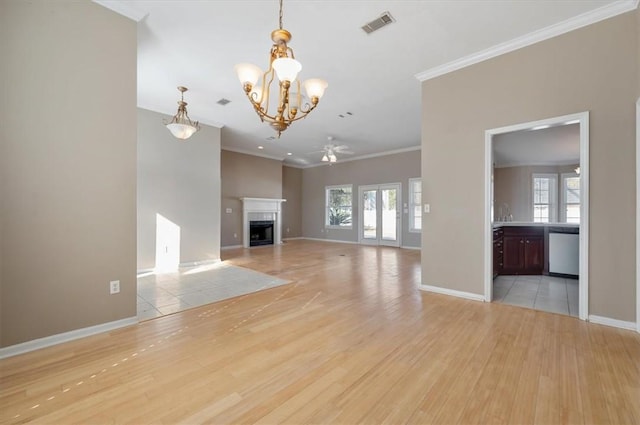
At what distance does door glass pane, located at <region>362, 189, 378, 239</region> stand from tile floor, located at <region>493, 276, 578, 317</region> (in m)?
4.98

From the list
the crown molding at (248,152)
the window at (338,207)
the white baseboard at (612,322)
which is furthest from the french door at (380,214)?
the white baseboard at (612,322)

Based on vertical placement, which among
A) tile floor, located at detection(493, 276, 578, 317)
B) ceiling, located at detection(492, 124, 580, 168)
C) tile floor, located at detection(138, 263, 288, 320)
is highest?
ceiling, located at detection(492, 124, 580, 168)

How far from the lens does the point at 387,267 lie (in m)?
5.67

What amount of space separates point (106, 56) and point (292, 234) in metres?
9.06

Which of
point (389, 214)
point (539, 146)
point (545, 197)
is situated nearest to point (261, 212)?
point (389, 214)

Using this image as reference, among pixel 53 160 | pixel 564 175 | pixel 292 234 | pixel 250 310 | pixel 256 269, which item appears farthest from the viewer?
pixel 292 234

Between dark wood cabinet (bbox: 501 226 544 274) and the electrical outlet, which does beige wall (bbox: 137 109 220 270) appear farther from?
dark wood cabinet (bbox: 501 226 544 274)

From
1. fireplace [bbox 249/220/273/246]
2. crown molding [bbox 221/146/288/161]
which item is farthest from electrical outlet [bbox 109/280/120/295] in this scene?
crown molding [bbox 221/146/288/161]

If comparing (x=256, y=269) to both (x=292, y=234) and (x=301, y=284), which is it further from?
(x=292, y=234)

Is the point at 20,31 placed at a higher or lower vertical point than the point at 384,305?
higher

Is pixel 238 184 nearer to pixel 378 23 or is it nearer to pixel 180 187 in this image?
pixel 180 187

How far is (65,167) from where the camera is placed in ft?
7.90

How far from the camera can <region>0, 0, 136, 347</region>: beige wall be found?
2166 mm

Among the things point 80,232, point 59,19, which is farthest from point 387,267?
point 59,19
